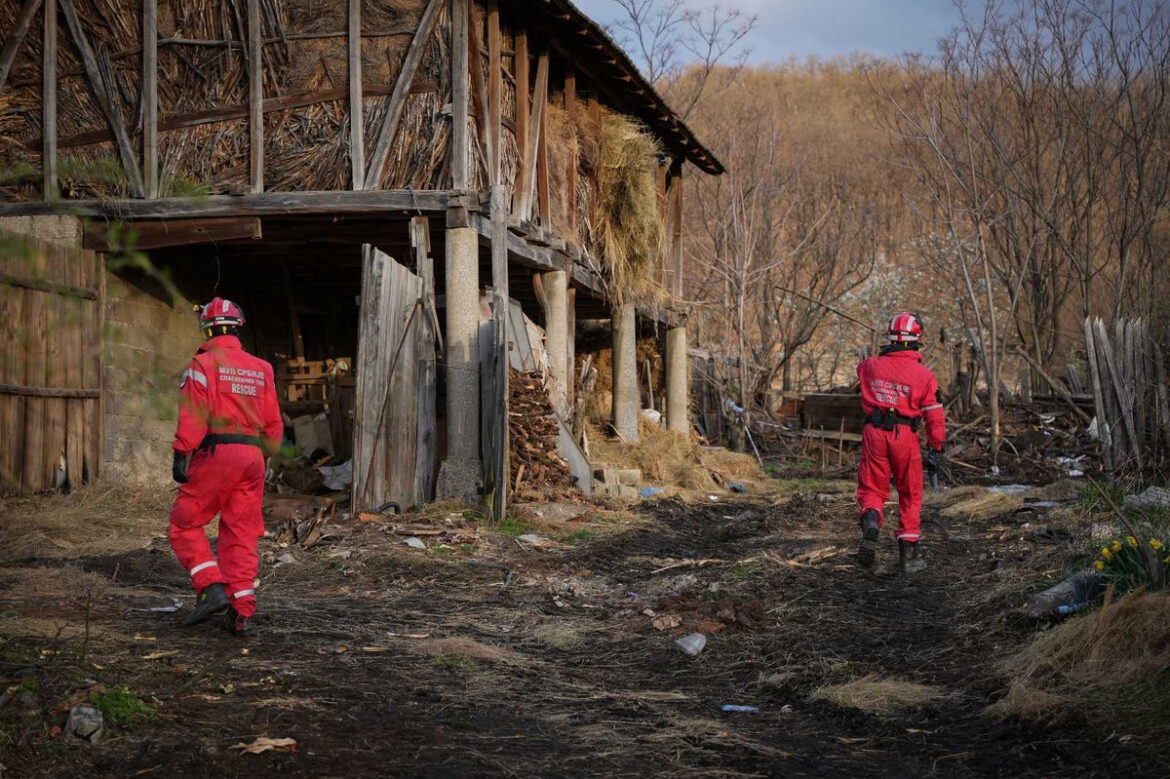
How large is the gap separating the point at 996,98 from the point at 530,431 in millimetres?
13249

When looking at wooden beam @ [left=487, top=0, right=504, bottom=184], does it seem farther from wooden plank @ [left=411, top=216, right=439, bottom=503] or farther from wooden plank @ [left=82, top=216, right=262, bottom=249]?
wooden plank @ [left=82, top=216, right=262, bottom=249]

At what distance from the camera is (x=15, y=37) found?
1238cm

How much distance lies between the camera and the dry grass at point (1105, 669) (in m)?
4.54

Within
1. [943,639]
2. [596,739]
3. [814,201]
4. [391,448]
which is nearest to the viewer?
[596,739]

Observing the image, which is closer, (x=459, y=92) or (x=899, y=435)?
(x=899, y=435)

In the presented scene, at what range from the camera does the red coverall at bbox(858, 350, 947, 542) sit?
846cm

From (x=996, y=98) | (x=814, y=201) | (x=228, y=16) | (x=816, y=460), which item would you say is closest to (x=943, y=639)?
(x=228, y=16)

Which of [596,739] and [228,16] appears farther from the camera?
[228,16]

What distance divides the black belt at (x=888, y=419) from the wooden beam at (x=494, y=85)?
5.65m

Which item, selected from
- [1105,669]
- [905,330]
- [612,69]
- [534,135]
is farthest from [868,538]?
[612,69]

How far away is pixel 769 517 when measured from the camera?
12.8 meters

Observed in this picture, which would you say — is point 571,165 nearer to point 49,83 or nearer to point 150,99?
point 150,99

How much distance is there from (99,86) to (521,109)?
187 inches

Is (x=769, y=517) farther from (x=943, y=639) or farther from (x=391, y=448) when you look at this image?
(x=943, y=639)
